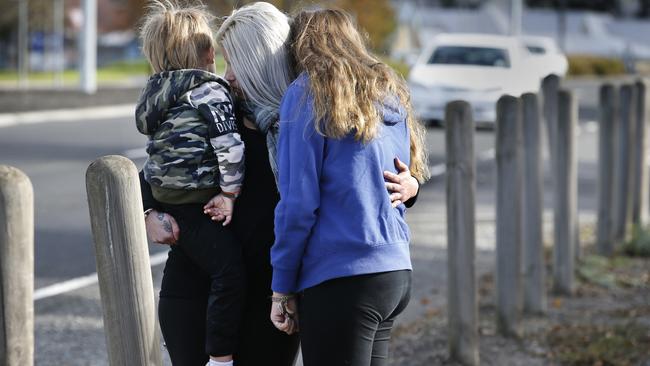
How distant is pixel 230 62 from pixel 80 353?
290cm

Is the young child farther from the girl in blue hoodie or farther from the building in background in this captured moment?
the building in background

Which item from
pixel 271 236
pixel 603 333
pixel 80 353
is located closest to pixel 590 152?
pixel 603 333

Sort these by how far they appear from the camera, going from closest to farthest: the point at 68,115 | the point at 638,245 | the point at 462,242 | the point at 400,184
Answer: the point at 400,184 < the point at 462,242 < the point at 638,245 < the point at 68,115

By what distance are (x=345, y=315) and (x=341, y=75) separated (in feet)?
2.24

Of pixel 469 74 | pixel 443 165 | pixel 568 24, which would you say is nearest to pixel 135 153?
pixel 443 165

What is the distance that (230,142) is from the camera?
3.39 m

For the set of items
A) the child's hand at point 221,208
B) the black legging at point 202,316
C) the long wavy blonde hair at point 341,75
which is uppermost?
the long wavy blonde hair at point 341,75

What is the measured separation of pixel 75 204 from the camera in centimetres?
1120

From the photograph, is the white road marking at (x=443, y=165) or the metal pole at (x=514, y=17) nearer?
the white road marking at (x=443, y=165)

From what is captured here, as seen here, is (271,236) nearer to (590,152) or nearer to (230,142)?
(230,142)

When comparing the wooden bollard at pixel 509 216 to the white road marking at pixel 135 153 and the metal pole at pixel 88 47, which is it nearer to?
the white road marking at pixel 135 153

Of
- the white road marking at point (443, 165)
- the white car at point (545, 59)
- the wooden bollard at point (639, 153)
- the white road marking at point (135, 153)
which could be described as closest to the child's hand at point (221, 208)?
the wooden bollard at point (639, 153)

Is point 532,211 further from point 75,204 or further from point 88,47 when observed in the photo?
point 88,47

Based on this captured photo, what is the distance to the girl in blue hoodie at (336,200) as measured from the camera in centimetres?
317
